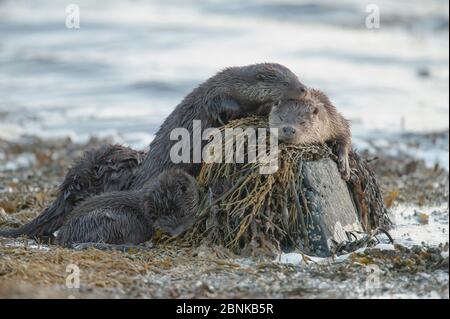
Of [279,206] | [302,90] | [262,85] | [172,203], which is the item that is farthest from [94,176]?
[302,90]

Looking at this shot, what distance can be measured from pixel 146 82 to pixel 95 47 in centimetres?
348

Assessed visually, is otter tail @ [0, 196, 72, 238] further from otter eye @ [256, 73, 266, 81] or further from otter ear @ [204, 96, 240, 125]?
otter eye @ [256, 73, 266, 81]

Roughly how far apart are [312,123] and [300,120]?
Result: 121 millimetres

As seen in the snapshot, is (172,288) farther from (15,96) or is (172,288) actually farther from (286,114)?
(15,96)

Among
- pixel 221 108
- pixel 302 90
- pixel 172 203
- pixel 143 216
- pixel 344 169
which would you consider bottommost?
pixel 143 216

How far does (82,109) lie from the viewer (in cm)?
1473

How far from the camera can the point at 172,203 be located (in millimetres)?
6227

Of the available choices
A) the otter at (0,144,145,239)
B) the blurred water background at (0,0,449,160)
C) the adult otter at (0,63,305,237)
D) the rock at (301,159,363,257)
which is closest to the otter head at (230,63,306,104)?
the adult otter at (0,63,305,237)

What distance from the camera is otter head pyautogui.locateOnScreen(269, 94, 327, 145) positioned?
6227 millimetres

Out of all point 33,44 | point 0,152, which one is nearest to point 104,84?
point 33,44

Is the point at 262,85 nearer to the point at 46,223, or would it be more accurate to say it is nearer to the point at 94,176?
the point at 94,176

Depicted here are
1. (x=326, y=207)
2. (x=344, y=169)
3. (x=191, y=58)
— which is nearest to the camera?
(x=326, y=207)

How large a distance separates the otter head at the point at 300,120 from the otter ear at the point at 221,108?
1.09 feet
